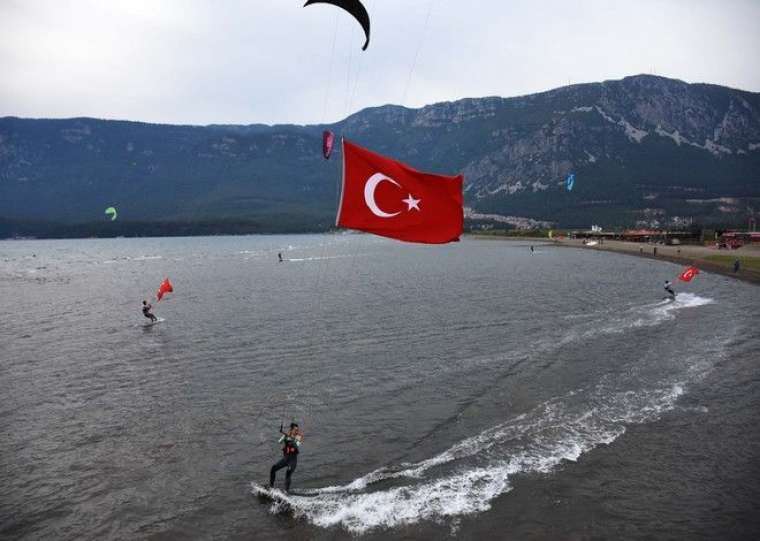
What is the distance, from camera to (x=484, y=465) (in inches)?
677

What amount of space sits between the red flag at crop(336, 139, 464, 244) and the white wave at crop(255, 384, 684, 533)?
24.3 ft

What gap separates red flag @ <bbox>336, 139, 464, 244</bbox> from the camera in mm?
12930

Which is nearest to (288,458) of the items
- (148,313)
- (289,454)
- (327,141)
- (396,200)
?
(289,454)

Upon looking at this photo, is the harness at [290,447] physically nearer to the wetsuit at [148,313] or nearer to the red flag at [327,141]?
the red flag at [327,141]

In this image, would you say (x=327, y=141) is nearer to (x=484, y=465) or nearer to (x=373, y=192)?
(x=373, y=192)

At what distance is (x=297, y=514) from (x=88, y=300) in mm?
57892

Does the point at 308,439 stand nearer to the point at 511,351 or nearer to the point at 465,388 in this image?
the point at 465,388

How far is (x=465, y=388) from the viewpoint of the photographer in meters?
25.2

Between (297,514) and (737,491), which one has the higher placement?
(737,491)

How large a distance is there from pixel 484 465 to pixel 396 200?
933 cm

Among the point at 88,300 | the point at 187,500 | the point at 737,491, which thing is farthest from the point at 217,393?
the point at 88,300

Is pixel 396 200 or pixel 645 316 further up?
pixel 396 200

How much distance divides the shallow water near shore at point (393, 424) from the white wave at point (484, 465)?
0.08 m

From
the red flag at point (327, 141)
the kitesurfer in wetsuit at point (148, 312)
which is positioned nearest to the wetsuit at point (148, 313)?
the kitesurfer in wetsuit at point (148, 312)
